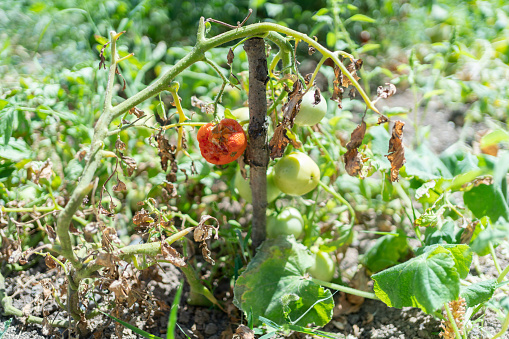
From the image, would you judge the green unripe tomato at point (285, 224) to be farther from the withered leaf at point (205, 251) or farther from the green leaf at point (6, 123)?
the green leaf at point (6, 123)

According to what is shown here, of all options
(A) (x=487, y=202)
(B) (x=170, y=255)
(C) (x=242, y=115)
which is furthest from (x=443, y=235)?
(B) (x=170, y=255)

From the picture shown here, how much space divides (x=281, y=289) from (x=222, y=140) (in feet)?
1.76

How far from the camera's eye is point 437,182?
4.51 ft

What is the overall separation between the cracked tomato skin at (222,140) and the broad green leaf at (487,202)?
30.6 inches

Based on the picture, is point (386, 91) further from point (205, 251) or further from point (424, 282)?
point (205, 251)

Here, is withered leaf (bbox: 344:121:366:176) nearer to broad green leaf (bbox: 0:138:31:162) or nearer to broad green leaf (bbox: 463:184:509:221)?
broad green leaf (bbox: 463:184:509:221)

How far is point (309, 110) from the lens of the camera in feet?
3.91

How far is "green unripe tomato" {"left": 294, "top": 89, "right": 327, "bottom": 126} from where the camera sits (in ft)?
3.89

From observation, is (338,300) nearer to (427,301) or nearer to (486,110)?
(427,301)

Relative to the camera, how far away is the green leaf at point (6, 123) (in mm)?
1350

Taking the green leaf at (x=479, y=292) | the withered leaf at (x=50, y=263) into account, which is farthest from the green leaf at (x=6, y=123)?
the green leaf at (x=479, y=292)

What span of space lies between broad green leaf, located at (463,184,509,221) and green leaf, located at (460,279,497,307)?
10.4 inches

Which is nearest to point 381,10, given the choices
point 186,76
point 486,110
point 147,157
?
point 486,110

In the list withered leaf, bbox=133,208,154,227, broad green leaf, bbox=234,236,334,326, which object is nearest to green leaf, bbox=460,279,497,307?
broad green leaf, bbox=234,236,334,326
